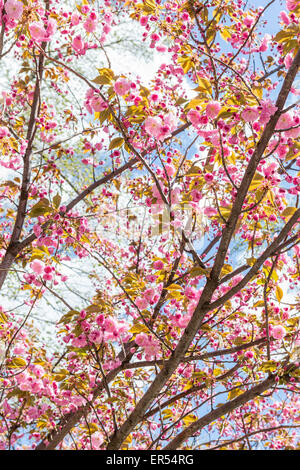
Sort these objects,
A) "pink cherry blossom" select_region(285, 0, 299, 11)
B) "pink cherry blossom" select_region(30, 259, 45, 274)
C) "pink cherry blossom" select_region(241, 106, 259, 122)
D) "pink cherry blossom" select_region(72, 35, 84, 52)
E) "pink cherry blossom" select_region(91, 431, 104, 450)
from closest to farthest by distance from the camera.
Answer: "pink cherry blossom" select_region(241, 106, 259, 122), "pink cherry blossom" select_region(285, 0, 299, 11), "pink cherry blossom" select_region(30, 259, 45, 274), "pink cherry blossom" select_region(72, 35, 84, 52), "pink cherry blossom" select_region(91, 431, 104, 450)

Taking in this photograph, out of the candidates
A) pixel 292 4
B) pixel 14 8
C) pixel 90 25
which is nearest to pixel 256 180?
pixel 292 4

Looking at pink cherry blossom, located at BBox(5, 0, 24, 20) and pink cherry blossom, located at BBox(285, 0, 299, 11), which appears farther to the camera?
pink cherry blossom, located at BBox(5, 0, 24, 20)

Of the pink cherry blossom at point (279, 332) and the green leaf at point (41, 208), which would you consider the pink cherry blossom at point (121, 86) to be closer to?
the green leaf at point (41, 208)

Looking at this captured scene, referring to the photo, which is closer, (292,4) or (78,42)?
(292,4)

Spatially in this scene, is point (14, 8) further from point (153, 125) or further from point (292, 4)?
point (292, 4)

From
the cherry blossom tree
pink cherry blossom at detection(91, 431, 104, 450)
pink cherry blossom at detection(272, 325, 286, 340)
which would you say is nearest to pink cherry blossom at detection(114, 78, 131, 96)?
the cherry blossom tree

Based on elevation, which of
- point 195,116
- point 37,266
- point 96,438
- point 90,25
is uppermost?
point 90,25

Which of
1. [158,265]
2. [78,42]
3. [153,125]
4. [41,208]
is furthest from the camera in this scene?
[78,42]

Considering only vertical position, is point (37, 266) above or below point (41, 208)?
below

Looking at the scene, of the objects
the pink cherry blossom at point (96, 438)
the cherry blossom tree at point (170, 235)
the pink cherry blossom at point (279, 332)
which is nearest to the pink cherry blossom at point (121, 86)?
the cherry blossom tree at point (170, 235)

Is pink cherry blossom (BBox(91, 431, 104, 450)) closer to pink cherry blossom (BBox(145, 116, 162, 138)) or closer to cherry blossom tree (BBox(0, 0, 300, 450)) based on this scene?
cherry blossom tree (BBox(0, 0, 300, 450))

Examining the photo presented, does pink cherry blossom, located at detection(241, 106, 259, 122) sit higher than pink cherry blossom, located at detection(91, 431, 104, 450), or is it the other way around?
pink cherry blossom, located at detection(241, 106, 259, 122)

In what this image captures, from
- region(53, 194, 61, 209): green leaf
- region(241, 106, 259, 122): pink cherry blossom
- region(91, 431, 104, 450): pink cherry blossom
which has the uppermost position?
region(241, 106, 259, 122): pink cherry blossom
